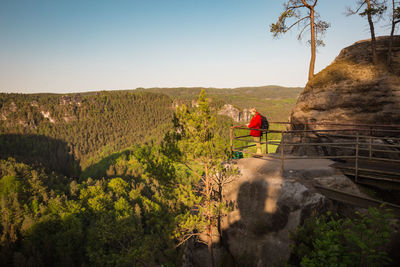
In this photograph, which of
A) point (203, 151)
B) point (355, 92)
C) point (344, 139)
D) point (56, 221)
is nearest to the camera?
point (203, 151)

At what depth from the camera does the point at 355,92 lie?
12.7m

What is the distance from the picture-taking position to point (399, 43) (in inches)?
529

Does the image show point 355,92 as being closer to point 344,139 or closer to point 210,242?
point 344,139

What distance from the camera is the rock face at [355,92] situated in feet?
38.9

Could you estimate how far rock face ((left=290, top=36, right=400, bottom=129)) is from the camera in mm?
11859

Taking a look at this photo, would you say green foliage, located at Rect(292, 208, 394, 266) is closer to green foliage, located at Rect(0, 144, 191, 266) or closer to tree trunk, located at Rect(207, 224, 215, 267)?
tree trunk, located at Rect(207, 224, 215, 267)

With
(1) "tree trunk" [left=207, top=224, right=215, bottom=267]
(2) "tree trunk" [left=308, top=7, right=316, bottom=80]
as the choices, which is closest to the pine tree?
(1) "tree trunk" [left=207, top=224, right=215, bottom=267]

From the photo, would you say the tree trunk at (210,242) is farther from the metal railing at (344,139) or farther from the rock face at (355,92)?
the rock face at (355,92)

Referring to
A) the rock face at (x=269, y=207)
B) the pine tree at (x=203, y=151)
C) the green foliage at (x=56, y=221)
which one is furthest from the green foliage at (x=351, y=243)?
the green foliage at (x=56, y=221)

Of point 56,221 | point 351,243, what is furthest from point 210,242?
point 56,221

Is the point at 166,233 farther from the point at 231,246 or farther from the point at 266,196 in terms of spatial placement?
the point at 266,196

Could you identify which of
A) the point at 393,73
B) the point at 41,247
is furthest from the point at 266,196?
the point at 41,247

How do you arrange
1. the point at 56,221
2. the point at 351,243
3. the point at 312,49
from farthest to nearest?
the point at 56,221 → the point at 312,49 → the point at 351,243

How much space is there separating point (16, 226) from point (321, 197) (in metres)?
73.6
